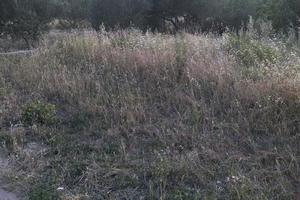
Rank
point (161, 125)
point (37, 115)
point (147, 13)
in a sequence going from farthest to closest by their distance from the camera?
1. point (147, 13)
2. point (37, 115)
3. point (161, 125)

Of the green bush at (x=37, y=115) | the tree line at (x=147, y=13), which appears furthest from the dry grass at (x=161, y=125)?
the tree line at (x=147, y=13)

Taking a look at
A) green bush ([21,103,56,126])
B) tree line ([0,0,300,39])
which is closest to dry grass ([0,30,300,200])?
green bush ([21,103,56,126])

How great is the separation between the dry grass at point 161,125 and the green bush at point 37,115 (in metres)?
0.10

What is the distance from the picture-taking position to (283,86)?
15.5 feet

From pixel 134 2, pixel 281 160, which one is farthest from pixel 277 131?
pixel 134 2

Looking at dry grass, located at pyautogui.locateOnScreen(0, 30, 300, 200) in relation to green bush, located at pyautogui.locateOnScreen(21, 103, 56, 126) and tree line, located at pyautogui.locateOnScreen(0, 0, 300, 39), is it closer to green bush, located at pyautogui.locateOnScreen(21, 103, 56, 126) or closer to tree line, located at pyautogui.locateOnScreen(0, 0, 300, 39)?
green bush, located at pyautogui.locateOnScreen(21, 103, 56, 126)

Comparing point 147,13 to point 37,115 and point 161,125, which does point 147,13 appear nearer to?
point 37,115

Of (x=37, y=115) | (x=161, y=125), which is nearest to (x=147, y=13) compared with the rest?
(x=37, y=115)

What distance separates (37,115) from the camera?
16.9ft

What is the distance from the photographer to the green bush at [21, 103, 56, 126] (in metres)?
5.12

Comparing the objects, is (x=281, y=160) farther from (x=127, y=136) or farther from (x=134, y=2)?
(x=134, y=2)

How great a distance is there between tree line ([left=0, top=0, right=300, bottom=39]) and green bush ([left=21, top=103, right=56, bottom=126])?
6.26 metres

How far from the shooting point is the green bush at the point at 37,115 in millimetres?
5125

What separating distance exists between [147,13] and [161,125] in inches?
453
